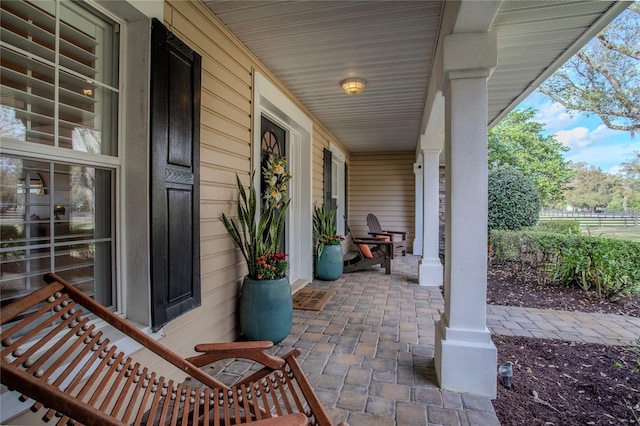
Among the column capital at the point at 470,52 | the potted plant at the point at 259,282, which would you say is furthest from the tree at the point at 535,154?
the potted plant at the point at 259,282

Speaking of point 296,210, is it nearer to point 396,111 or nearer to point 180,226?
point 396,111

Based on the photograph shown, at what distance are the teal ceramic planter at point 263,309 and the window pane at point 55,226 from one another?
42.3 inches

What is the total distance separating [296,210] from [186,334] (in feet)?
9.07

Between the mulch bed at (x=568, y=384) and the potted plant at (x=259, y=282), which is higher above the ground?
the potted plant at (x=259, y=282)

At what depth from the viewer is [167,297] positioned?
1.74m

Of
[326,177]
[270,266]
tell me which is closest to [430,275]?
[326,177]

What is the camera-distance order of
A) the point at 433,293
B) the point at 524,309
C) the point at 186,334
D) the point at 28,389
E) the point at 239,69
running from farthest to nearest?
the point at 433,293
the point at 524,309
the point at 239,69
the point at 186,334
the point at 28,389

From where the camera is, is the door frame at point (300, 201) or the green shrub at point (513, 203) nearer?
the door frame at point (300, 201)

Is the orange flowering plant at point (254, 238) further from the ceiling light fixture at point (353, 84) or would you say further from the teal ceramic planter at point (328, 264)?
the teal ceramic planter at point (328, 264)

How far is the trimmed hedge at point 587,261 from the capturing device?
3826 millimetres

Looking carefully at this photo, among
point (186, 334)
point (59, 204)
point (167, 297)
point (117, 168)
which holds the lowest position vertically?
point (186, 334)

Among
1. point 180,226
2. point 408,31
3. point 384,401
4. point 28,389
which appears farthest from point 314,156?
point 28,389

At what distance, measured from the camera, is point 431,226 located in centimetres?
489

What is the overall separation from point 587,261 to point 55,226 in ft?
18.4
